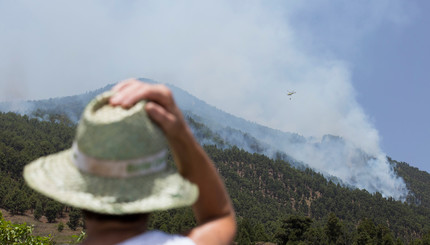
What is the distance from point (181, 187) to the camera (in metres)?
1.64

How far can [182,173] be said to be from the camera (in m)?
1.78

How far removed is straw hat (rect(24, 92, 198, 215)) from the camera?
150cm

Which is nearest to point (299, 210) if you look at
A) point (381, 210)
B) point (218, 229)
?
point (381, 210)

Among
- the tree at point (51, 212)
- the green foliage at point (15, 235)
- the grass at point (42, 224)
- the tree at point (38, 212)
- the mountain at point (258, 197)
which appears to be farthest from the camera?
the mountain at point (258, 197)

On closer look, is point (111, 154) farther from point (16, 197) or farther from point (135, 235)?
point (16, 197)

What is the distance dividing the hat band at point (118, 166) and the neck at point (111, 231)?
21cm

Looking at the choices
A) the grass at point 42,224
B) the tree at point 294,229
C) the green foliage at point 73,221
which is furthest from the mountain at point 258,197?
the green foliage at point 73,221

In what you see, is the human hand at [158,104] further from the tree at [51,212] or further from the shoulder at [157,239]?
the tree at [51,212]

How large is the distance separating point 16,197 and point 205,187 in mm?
85357

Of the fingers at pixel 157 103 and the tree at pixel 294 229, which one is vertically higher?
the fingers at pixel 157 103

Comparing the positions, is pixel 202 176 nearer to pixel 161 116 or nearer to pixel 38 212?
pixel 161 116

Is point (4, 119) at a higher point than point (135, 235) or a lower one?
lower

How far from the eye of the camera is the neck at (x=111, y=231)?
1507mm

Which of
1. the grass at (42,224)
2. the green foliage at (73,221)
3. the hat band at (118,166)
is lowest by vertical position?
the grass at (42,224)
